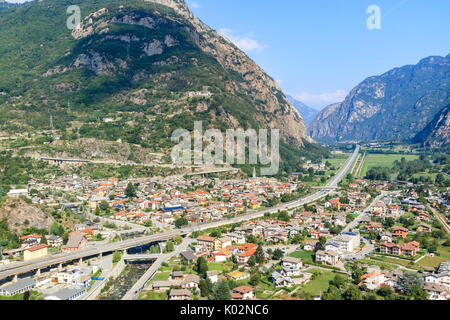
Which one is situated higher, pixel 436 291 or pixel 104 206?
pixel 104 206

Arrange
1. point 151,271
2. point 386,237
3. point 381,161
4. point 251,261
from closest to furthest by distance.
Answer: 1. point 151,271
2. point 251,261
3. point 386,237
4. point 381,161

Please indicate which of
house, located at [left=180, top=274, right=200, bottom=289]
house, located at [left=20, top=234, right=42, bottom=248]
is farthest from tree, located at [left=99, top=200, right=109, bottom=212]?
house, located at [left=180, top=274, right=200, bottom=289]

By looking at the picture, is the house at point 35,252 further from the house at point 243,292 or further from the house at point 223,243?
the house at point 243,292

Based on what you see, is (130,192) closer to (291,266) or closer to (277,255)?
(277,255)

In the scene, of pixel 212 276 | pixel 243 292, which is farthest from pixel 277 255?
pixel 243 292

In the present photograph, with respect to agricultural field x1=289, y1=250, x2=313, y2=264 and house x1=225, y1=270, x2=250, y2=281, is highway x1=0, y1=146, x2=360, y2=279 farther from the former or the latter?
agricultural field x1=289, y1=250, x2=313, y2=264

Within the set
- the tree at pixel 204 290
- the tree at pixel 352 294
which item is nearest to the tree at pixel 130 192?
the tree at pixel 204 290
